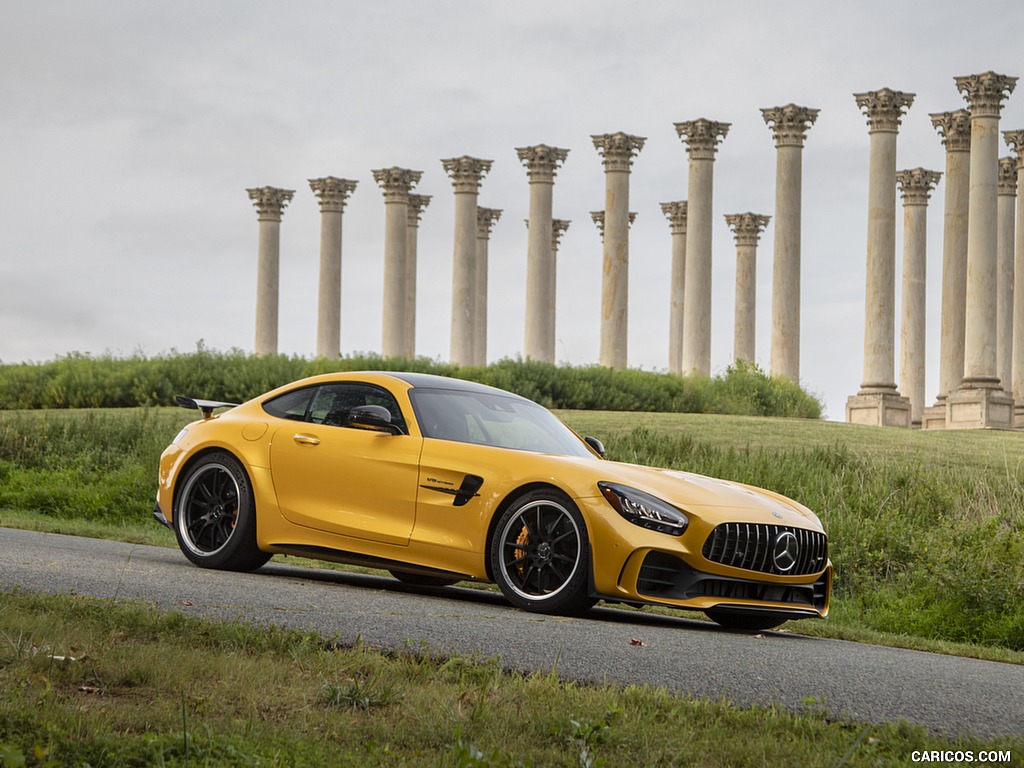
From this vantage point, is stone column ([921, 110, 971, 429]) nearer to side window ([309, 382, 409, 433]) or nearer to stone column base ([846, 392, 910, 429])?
stone column base ([846, 392, 910, 429])

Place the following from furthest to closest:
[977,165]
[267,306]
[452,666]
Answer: [267,306] < [977,165] < [452,666]

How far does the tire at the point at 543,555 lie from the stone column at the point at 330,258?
4023 centimetres

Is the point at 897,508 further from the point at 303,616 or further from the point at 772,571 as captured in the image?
the point at 303,616

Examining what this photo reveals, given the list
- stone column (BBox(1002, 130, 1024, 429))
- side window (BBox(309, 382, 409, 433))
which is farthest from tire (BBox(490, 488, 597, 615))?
stone column (BBox(1002, 130, 1024, 429))

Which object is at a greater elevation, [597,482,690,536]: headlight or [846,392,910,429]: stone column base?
[846,392,910,429]: stone column base

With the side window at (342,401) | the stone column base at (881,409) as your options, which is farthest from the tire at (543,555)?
the stone column base at (881,409)

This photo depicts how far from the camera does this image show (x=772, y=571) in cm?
920

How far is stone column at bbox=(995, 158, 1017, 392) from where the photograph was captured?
47.8m

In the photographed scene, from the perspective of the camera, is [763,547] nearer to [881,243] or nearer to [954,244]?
[881,243]

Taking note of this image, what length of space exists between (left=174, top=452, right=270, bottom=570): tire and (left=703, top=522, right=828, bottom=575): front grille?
381 cm

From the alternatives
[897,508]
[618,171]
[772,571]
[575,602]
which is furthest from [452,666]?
[618,171]

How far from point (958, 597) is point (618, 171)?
35.8m

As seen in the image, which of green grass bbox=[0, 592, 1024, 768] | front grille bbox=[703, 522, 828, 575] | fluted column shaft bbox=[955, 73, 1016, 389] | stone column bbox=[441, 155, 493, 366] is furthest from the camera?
stone column bbox=[441, 155, 493, 366]

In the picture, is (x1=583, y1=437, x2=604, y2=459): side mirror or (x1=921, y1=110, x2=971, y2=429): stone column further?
(x1=921, y1=110, x2=971, y2=429): stone column
